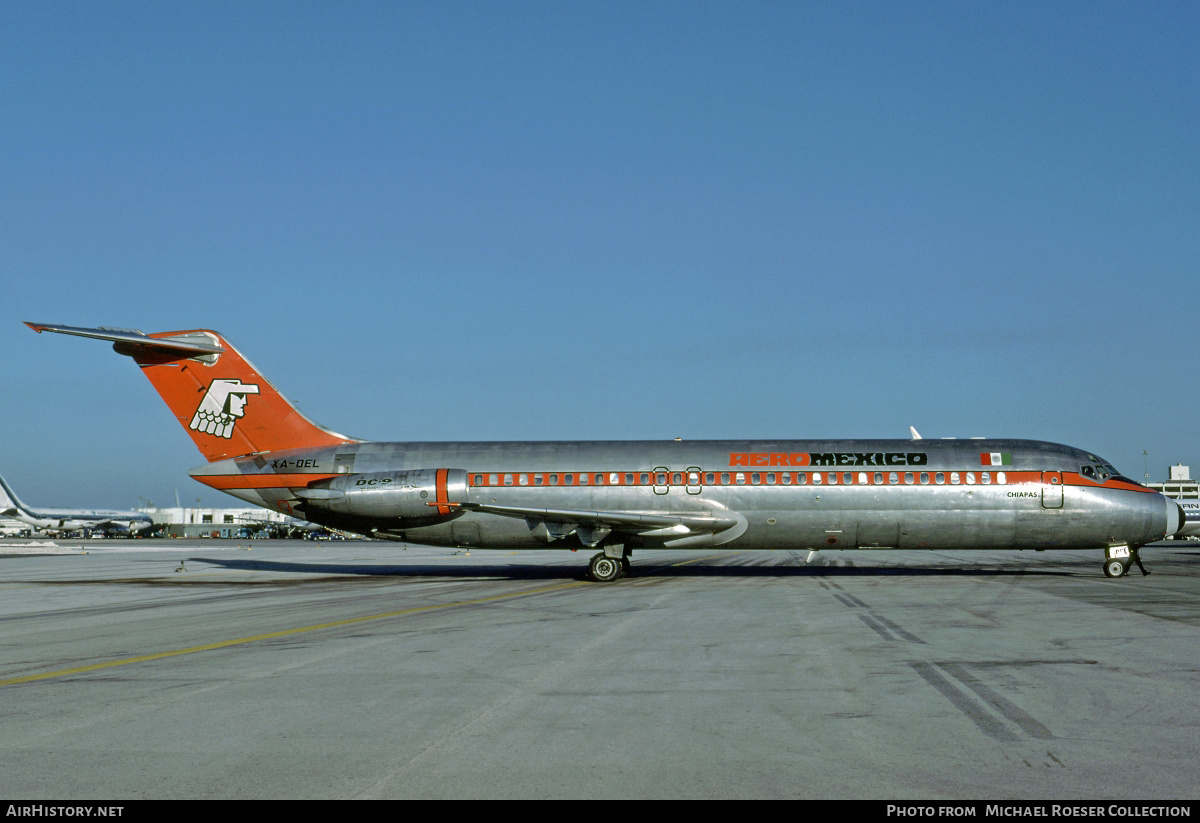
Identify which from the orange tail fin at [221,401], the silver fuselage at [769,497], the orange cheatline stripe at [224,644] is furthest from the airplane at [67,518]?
the orange cheatline stripe at [224,644]

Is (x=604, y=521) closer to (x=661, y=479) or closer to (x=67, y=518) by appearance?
(x=661, y=479)

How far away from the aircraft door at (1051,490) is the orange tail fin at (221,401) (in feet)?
76.0

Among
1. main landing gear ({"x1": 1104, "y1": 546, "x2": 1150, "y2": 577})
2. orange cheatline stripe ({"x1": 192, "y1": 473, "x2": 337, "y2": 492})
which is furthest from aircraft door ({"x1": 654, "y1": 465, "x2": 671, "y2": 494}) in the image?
main landing gear ({"x1": 1104, "y1": 546, "x2": 1150, "y2": 577})

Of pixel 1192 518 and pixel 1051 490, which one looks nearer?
pixel 1051 490

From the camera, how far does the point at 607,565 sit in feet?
97.3

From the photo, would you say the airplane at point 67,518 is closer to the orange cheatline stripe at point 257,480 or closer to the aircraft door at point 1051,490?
the orange cheatline stripe at point 257,480

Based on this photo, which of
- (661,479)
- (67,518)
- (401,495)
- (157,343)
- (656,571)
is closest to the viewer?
(401,495)

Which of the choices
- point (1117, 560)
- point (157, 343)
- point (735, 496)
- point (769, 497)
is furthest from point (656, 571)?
point (157, 343)

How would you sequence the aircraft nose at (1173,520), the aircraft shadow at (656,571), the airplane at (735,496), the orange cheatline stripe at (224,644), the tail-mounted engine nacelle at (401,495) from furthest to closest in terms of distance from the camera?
the aircraft shadow at (656,571), the tail-mounted engine nacelle at (401,495), the airplane at (735,496), the aircraft nose at (1173,520), the orange cheatline stripe at (224,644)

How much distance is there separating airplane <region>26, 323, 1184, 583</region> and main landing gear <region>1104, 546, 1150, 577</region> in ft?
0.14

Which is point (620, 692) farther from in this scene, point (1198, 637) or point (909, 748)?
point (1198, 637)

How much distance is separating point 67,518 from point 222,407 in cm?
10505

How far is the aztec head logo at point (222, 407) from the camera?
33250 mm

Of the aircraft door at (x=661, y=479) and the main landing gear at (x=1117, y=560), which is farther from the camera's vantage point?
the aircraft door at (x=661, y=479)
